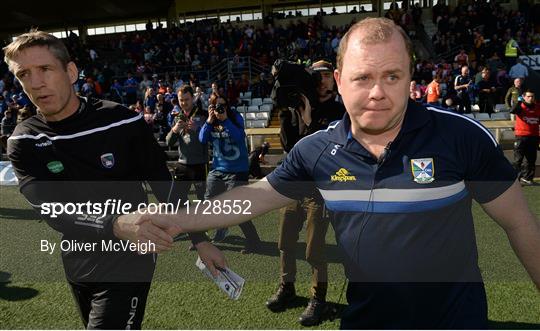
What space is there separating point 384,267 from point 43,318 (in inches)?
140

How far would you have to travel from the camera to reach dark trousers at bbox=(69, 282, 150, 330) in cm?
232

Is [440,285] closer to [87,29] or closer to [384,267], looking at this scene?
[384,267]

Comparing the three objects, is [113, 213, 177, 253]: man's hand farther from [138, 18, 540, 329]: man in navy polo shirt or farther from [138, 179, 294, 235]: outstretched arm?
[138, 18, 540, 329]: man in navy polo shirt

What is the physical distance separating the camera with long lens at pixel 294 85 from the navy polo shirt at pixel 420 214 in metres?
2.08

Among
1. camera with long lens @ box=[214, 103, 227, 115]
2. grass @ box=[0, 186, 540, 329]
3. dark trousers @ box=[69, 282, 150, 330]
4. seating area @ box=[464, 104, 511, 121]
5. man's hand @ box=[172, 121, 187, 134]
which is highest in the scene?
camera with long lens @ box=[214, 103, 227, 115]

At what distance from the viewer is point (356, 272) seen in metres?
1.86

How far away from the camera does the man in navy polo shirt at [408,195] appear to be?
167 cm

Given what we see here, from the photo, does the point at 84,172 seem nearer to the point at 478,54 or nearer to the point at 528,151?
the point at 528,151

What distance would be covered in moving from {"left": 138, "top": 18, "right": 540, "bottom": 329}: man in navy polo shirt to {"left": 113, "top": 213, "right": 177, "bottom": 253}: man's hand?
84 centimetres

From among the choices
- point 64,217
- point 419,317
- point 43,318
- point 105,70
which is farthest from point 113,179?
point 105,70

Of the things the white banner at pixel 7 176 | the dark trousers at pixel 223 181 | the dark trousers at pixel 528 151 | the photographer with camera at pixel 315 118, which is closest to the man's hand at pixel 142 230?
the photographer with camera at pixel 315 118

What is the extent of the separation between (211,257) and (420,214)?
1.14m

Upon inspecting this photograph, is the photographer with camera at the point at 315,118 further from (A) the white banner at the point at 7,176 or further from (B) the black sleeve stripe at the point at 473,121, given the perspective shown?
(A) the white banner at the point at 7,176

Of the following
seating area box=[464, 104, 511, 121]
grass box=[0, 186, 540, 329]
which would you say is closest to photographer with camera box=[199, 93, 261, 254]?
grass box=[0, 186, 540, 329]
